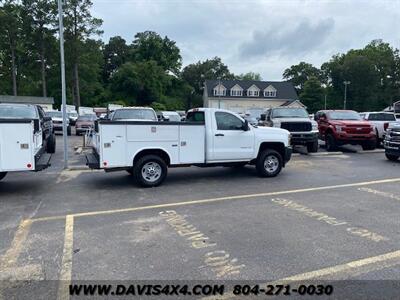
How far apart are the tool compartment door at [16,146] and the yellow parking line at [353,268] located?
19.2 ft

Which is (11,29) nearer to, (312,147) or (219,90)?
(219,90)

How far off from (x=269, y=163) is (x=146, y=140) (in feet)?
12.0

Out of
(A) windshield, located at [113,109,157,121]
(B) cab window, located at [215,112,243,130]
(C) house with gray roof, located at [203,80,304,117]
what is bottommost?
(B) cab window, located at [215,112,243,130]

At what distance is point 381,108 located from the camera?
79.1 m

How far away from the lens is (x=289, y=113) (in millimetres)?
16328

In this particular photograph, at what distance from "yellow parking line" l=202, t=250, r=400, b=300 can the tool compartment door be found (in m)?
5.87

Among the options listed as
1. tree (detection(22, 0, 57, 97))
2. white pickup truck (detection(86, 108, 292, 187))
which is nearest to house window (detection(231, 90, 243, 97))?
tree (detection(22, 0, 57, 97))

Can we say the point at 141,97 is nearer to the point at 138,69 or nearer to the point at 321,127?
the point at 138,69

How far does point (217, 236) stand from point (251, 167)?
6.89 meters

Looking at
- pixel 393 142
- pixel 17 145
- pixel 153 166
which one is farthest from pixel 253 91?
pixel 17 145

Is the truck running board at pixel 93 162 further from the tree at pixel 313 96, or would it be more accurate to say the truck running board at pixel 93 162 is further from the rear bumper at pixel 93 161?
the tree at pixel 313 96

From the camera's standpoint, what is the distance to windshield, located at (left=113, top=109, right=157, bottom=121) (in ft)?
49.4

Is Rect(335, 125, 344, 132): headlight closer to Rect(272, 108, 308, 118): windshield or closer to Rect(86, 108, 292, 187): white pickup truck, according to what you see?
Rect(272, 108, 308, 118): windshield

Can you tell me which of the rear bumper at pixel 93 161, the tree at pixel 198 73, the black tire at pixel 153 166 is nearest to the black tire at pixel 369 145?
the black tire at pixel 153 166
